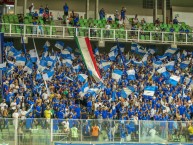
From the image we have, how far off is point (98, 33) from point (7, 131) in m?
16.7

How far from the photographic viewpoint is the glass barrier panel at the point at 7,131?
32812 mm

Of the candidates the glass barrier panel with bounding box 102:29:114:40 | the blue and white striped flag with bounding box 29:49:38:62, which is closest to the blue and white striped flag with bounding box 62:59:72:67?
the blue and white striped flag with bounding box 29:49:38:62

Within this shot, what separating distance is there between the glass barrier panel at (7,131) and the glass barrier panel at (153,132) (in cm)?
722

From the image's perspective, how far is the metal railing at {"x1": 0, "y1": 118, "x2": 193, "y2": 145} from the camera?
33.2 metres

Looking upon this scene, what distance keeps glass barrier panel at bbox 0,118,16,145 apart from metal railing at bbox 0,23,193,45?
13.5 metres

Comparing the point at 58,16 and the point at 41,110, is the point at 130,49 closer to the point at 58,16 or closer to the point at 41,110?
the point at 58,16

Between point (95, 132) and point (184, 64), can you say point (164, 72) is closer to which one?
point (184, 64)

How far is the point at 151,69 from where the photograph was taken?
1881 inches

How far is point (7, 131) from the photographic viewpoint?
33.0m

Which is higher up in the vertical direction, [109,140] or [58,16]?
[58,16]

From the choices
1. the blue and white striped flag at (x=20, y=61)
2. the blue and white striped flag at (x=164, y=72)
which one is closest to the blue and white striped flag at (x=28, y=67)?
the blue and white striped flag at (x=20, y=61)

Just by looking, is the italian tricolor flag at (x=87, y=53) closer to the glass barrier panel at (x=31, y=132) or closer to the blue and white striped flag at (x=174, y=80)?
the blue and white striped flag at (x=174, y=80)

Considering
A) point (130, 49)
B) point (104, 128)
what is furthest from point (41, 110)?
point (130, 49)

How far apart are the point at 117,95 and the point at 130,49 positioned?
7.82 m
